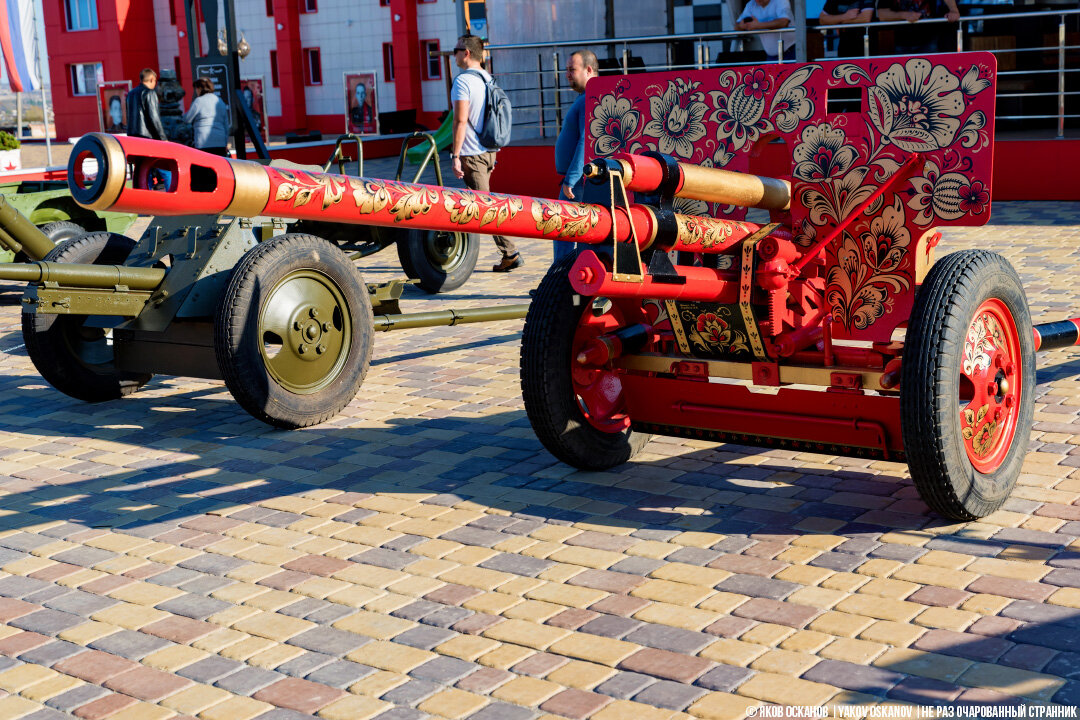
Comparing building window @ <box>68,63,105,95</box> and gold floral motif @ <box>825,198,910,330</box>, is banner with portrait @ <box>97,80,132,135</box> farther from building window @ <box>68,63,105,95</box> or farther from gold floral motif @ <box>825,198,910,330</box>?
gold floral motif @ <box>825,198,910,330</box>

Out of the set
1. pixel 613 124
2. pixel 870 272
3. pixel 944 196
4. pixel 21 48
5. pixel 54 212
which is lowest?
pixel 870 272

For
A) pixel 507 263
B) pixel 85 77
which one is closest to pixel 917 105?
pixel 507 263

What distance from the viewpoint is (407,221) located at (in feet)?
11.7

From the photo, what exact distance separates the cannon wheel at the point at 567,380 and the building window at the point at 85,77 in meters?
34.7

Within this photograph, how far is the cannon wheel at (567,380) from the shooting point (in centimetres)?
464

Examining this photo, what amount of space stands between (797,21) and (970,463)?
33.1 feet

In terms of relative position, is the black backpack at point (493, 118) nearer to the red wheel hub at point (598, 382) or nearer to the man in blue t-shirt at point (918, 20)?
the man in blue t-shirt at point (918, 20)

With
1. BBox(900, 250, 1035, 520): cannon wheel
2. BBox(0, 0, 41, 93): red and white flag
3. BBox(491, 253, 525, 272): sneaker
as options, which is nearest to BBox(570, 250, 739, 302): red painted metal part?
BBox(900, 250, 1035, 520): cannon wheel

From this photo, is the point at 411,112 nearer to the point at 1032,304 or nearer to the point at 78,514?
the point at 1032,304

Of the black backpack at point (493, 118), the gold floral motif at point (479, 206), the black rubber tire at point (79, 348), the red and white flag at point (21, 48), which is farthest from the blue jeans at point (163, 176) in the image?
the red and white flag at point (21, 48)

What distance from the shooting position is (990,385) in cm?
425

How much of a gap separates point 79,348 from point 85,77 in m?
32.8

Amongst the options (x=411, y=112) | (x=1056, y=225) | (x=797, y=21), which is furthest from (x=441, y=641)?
(x=411, y=112)

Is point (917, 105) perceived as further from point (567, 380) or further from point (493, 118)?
point (493, 118)
